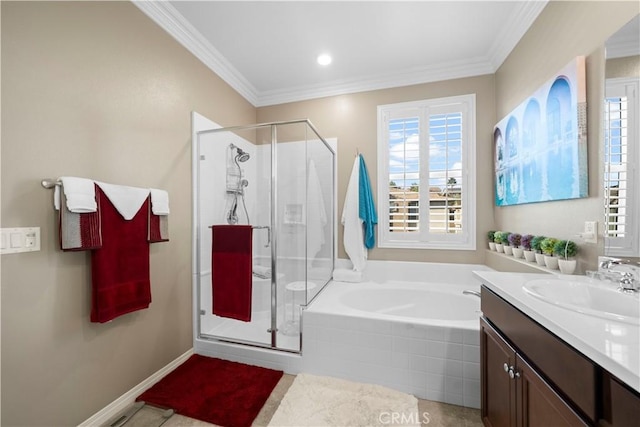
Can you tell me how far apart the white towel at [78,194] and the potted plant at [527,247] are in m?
2.66

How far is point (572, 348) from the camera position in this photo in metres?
0.70

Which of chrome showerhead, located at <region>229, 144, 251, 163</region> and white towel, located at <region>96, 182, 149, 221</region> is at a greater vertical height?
chrome showerhead, located at <region>229, 144, 251, 163</region>

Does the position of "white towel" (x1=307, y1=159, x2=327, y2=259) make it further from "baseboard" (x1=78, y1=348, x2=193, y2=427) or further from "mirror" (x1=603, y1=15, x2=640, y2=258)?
"mirror" (x1=603, y1=15, x2=640, y2=258)

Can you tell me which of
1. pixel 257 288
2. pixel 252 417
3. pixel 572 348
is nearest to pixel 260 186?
pixel 257 288

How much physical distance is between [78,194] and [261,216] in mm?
1013

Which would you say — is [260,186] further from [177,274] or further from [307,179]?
[177,274]

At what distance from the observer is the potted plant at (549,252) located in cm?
151

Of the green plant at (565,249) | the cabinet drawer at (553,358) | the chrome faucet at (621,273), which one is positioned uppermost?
the green plant at (565,249)

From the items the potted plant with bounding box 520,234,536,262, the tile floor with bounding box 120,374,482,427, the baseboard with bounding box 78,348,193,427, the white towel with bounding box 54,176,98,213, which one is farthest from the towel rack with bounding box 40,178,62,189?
the potted plant with bounding box 520,234,536,262

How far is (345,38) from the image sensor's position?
6.98 feet

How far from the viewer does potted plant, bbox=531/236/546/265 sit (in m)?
1.63

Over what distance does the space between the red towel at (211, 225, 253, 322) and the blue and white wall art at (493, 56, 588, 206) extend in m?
2.01

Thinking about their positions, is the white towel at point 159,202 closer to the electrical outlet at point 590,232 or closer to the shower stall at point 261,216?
the shower stall at point 261,216

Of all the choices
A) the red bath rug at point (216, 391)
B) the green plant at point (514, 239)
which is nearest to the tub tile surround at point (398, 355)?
the red bath rug at point (216, 391)
